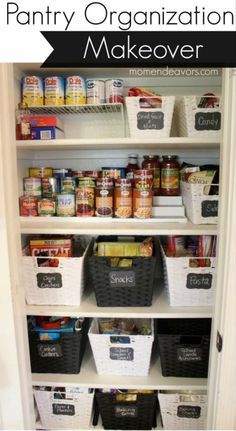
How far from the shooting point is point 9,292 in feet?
3.14

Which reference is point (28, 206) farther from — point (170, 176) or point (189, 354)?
point (189, 354)

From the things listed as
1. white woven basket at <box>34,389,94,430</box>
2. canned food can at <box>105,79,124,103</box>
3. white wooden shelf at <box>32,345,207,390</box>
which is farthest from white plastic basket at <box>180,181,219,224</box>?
white woven basket at <box>34,389,94,430</box>

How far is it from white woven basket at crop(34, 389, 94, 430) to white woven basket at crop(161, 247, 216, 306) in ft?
1.93

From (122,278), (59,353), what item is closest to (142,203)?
(122,278)

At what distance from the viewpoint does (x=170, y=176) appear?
1.42m

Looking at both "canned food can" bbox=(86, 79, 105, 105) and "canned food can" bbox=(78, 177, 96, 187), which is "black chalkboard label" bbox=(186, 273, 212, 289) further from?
"canned food can" bbox=(86, 79, 105, 105)

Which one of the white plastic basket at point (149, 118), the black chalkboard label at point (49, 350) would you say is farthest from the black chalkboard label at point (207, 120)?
the black chalkboard label at point (49, 350)

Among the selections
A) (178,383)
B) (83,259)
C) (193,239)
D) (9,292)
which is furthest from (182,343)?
(9,292)

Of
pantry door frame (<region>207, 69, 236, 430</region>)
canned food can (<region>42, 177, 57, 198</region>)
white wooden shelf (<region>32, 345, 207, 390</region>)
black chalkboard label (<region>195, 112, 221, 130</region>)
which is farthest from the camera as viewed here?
canned food can (<region>42, 177, 57, 198</region>)

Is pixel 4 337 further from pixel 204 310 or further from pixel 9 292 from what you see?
pixel 204 310

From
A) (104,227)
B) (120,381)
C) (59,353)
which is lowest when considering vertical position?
(120,381)

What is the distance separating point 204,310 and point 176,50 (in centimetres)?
101

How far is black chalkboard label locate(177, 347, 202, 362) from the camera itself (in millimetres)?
1338

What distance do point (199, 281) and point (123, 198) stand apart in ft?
1.53
